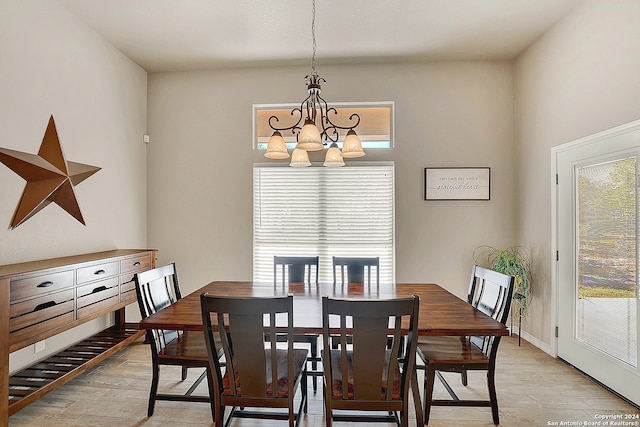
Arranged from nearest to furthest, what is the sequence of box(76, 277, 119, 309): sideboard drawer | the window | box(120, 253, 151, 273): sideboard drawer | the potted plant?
1. box(76, 277, 119, 309): sideboard drawer
2. box(120, 253, 151, 273): sideboard drawer
3. the potted plant
4. the window

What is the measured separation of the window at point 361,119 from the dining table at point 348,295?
6.38ft

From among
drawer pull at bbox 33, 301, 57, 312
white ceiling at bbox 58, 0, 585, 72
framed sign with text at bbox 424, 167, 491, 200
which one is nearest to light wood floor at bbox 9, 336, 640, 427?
drawer pull at bbox 33, 301, 57, 312

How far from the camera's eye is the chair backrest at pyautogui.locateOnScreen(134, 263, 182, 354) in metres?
2.29

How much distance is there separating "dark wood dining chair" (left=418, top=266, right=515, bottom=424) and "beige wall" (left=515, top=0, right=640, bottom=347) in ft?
4.75

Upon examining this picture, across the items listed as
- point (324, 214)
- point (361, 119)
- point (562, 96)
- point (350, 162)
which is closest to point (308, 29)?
point (361, 119)

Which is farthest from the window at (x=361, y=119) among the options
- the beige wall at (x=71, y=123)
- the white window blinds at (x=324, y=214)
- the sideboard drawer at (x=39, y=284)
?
the sideboard drawer at (x=39, y=284)

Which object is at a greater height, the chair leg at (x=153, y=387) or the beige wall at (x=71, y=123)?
the beige wall at (x=71, y=123)

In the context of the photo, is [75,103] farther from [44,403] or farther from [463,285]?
[463,285]

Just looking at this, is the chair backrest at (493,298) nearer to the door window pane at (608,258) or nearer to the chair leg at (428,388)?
the chair leg at (428,388)

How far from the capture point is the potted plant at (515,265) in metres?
3.61

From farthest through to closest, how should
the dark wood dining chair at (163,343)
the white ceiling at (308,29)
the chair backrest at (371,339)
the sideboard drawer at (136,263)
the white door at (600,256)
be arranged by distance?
the sideboard drawer at (136,263) < the white ceiling at (308,29) < the white door at (600,256) < the dark wood dining chair at (163,343) < the chair backrest at (371,339)

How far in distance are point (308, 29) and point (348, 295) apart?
8.16 feet

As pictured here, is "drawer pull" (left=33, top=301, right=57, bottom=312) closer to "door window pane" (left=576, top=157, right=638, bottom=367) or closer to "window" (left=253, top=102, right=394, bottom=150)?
"window" (left=253, top=102, right=394, bottom=150)

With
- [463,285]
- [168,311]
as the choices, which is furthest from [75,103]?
[463,285]
